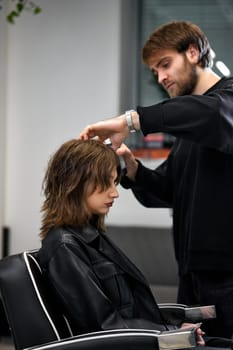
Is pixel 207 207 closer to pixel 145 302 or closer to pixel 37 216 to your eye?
pixel 145 302

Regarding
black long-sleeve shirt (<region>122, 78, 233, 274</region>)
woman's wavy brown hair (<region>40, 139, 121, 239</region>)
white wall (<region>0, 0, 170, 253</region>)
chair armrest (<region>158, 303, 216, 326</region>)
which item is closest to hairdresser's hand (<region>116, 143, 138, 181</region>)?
black long-sleeve shirt (<region>122, 78, 233, 274</region>)

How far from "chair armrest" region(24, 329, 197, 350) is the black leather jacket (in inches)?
5.5

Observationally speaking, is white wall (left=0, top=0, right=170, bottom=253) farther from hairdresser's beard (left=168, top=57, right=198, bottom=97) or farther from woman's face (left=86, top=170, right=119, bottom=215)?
woman's face (left=86, top=170, right=119, bottom=215)

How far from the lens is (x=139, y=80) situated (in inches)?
178

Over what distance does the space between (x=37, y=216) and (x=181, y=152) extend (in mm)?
2329

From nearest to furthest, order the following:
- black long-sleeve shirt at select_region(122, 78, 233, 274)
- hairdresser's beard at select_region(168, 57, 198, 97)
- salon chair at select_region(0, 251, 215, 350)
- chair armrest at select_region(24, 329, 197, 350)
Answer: chair armrest at select_region(24, 329, 197, 350) → salon chair at select_region(0, 251, 215, 350) → black long-sleeve shirt at select_region(122, 78, 233, 274) → hairdresser's beard at select_region(168, 57, 198, 97)

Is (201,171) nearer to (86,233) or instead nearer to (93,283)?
(86,233)

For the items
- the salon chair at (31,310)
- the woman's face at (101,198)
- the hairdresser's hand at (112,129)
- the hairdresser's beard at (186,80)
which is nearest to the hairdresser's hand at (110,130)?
the hairdresser's hand at (112,129)

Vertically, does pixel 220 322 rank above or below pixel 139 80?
below

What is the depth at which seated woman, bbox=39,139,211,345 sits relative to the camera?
1936mm

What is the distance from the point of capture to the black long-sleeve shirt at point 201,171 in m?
2.03

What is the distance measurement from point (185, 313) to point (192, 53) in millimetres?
883

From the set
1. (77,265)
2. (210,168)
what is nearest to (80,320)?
(77,265)

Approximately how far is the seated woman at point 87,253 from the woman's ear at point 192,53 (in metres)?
0.45
